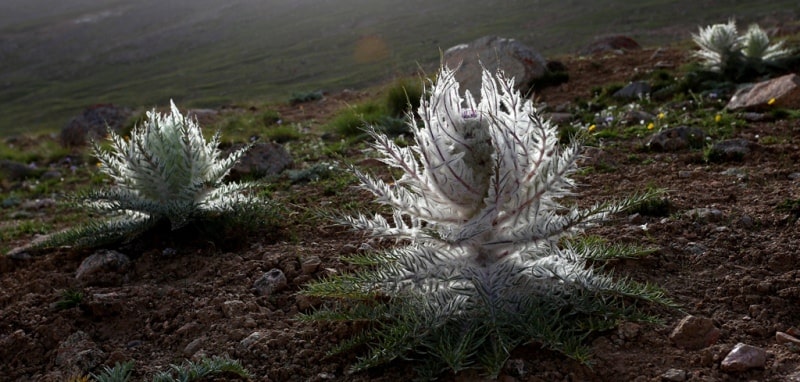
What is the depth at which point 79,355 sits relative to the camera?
3307mm

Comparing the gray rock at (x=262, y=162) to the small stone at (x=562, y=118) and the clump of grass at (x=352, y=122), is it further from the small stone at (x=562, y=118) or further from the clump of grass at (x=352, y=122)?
the small stone at (x=562, y=118)

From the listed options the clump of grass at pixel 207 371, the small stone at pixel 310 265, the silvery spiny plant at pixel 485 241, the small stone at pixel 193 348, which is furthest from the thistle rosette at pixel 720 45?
the clump of grass at pixel 207 371

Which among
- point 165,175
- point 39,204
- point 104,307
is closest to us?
point 104,307

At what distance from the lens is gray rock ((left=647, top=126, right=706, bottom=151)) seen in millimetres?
5965

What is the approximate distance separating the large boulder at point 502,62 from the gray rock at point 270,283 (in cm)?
739

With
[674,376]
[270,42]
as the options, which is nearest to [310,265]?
[674,376]

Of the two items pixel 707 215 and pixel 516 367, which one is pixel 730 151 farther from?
pixel 516 367

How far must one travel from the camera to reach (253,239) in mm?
4727

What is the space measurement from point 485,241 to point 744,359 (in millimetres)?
1056

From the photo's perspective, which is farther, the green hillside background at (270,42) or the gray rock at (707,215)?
the green hillside background at (270,42)

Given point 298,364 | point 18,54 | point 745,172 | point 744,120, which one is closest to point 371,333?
point 298,364

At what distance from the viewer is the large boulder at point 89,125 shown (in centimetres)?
1432

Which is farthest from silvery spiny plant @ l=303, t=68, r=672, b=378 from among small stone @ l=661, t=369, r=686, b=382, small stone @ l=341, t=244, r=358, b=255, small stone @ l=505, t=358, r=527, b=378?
small stone @ l=341, t=244, r=358, b=255

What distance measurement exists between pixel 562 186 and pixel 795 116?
16.5ft
